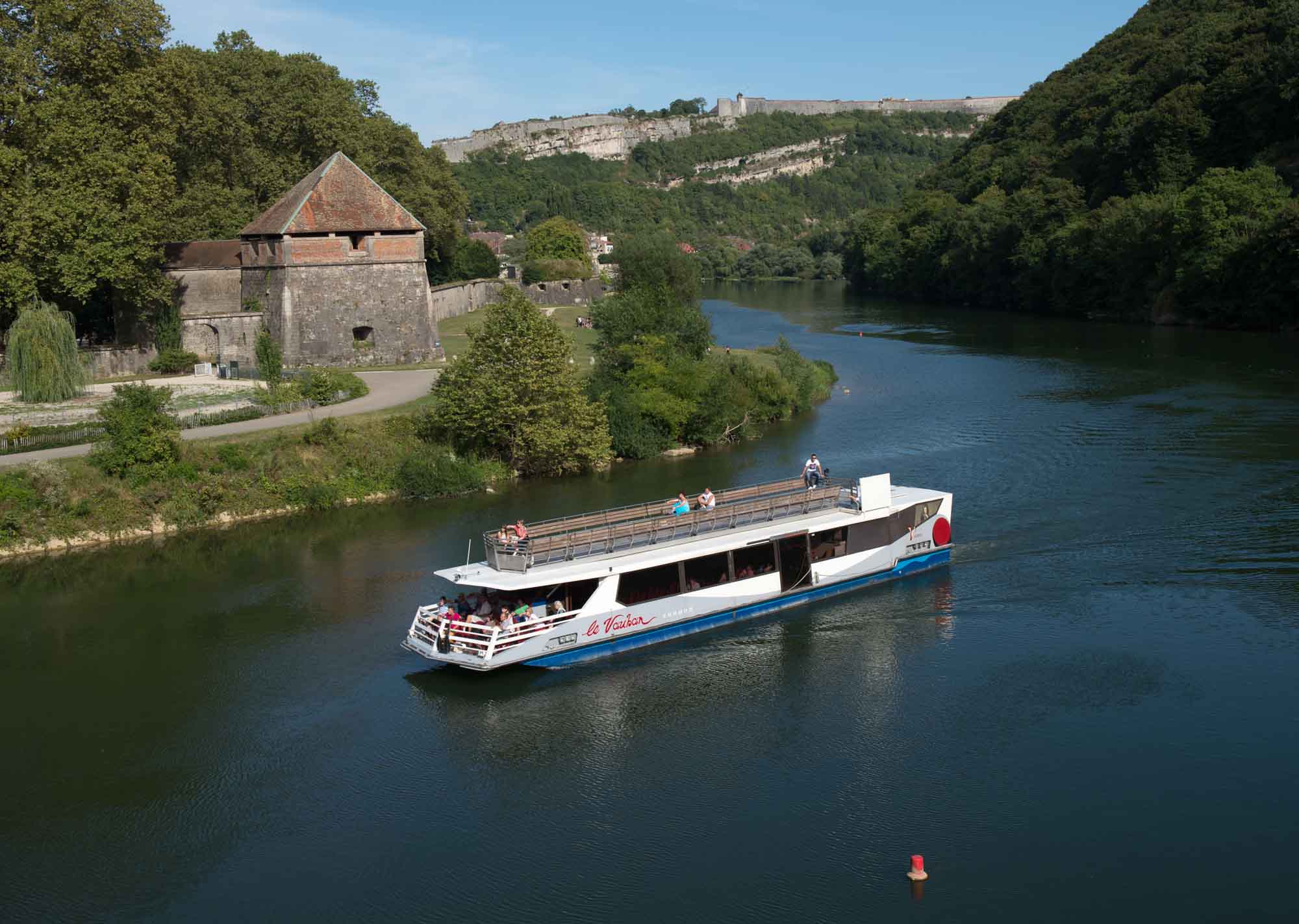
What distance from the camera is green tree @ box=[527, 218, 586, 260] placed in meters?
102

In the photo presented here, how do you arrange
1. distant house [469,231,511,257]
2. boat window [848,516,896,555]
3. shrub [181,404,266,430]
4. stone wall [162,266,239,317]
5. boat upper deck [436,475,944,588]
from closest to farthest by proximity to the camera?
boat upper deck [436,475,944,588] → boat window [848,516,896,555] → shrub [181,404,266,430] → stone wall [162,266,239,317] → distant house [469,231,511,257]

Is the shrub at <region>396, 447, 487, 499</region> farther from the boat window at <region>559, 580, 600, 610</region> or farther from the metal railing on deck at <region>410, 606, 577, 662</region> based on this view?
the boat window at <region>559, 580, 600, 610</region>

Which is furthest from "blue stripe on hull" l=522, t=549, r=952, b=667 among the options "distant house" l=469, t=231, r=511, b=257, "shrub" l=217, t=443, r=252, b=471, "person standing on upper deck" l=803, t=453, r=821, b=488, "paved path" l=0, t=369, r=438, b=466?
"distant house" l=469, t=231, r=511, b=257

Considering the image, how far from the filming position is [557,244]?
102m

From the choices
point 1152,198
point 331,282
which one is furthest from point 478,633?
point 1152,198

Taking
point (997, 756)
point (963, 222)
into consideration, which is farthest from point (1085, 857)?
point (963, 222)

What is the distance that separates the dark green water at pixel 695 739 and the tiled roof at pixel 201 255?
80.5 feet

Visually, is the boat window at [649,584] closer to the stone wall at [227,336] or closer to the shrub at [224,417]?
the shrub at [224,417]

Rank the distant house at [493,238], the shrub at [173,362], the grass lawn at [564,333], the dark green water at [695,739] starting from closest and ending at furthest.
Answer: the dark green water at [695,739], the shrub at [173,362], the grass lawn at [564,333], the distant house at [493,238]

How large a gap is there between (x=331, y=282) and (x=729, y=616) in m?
30.6

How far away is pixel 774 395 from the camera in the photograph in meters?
47.0

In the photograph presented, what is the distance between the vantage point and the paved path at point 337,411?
34678 millimetres

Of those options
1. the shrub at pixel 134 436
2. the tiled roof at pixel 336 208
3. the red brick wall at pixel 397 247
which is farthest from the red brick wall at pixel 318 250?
the shrub at pixel 134 436

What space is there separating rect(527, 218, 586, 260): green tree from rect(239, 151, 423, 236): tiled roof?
49895 millimetres
